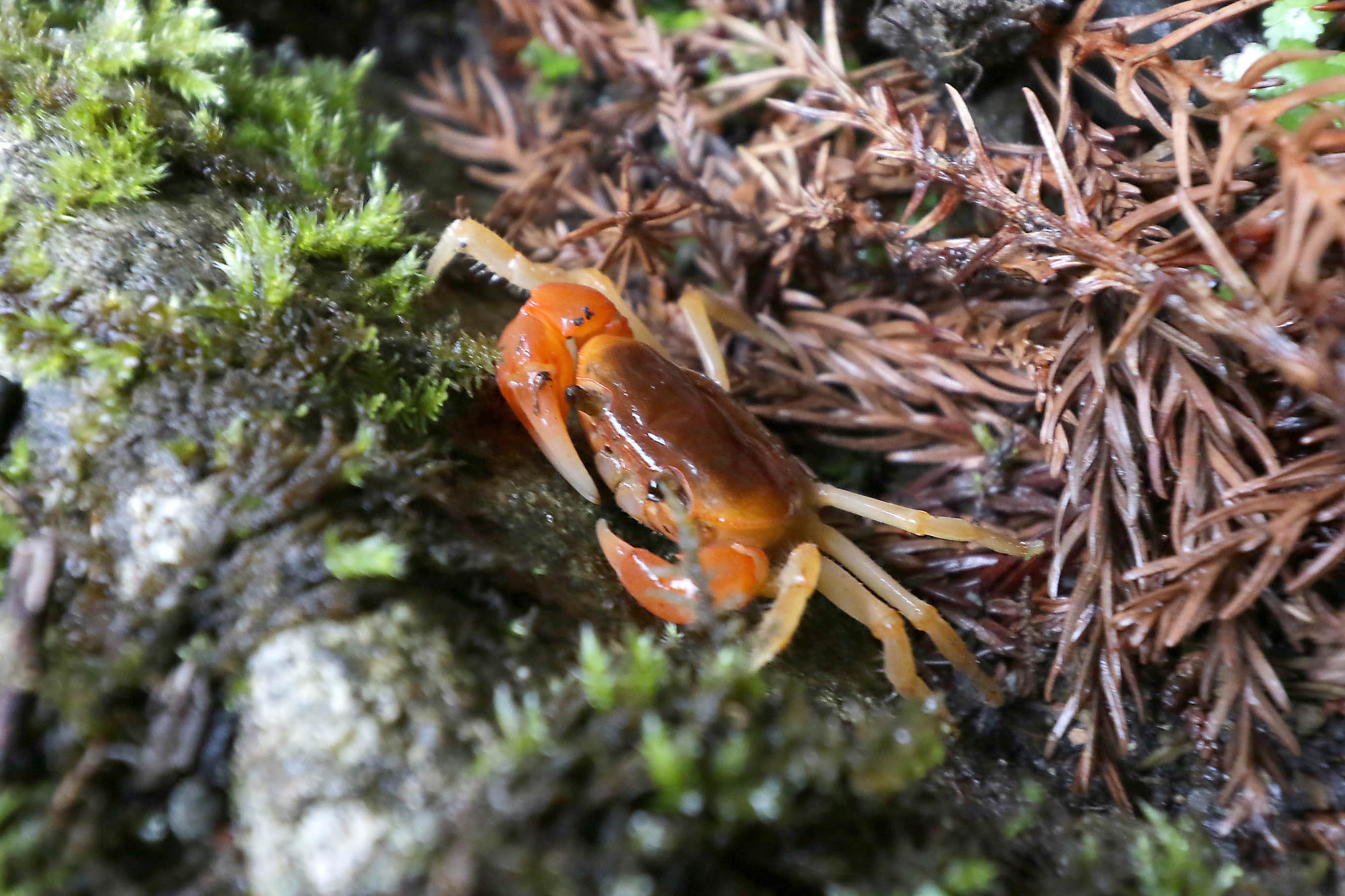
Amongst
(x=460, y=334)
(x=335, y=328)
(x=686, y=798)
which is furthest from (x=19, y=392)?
(x=686, y=798)

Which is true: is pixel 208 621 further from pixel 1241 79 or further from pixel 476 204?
pixel 1241 79

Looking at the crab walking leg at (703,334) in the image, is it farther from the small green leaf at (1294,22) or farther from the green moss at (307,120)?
the small green leaf at (1294,22)

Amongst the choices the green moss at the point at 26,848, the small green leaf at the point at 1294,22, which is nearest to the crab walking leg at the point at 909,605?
the small green leaf at the point at 1294,22

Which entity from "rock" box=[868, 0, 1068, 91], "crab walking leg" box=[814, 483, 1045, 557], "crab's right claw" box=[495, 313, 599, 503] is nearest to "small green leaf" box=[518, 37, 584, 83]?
"rock" box=[868, 0, 1068, 91]

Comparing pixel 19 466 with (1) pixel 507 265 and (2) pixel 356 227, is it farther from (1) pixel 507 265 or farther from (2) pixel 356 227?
(1) pixel 507 265

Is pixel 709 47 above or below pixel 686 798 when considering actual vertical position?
above

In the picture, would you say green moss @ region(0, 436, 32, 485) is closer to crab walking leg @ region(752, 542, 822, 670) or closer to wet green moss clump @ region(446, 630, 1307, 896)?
wet green moss clump @ region(446, 630, 1307, 896)
